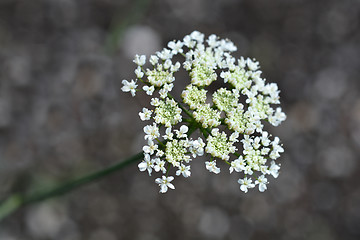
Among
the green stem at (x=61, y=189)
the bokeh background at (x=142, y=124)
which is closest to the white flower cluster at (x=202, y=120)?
the green stem at (x=61, y=189)

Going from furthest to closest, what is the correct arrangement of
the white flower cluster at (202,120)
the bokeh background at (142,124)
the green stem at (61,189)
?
1. the bokeh background at (142,124)
2. the green stem at (61,189)
3. the white flower cluster at (202,120)

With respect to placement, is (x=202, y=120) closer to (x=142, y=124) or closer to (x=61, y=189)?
(x=61, y=189)

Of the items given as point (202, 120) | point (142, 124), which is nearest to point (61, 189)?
point (202, 120)

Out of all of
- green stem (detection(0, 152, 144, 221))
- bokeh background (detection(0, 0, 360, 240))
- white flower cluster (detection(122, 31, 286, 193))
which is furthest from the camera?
bokeh background (detection(0, 0, 360, 240))

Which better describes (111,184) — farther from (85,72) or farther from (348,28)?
(348,28)

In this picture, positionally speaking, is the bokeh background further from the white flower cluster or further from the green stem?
the white flower cluster

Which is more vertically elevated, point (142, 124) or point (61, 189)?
point (142, 124)

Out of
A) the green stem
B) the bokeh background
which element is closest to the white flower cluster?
the green stem

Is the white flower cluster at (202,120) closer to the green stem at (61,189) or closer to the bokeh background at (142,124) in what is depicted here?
the green stem at (61,189)

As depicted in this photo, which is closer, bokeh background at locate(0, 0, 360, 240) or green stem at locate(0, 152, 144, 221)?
green stem at locate(0, 152, 144, 221)
